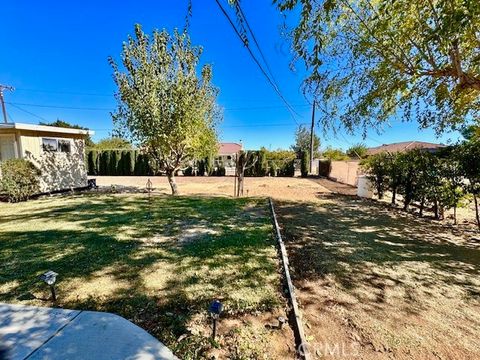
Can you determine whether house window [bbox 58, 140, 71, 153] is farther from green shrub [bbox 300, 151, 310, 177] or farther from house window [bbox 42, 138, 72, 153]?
green shrub [bbox 300, 151, 310, 177]

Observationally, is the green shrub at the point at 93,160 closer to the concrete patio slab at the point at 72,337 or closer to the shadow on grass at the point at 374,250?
the shadow on grass at the point at 374,250

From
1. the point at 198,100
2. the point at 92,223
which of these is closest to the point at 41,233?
the point at 92,223

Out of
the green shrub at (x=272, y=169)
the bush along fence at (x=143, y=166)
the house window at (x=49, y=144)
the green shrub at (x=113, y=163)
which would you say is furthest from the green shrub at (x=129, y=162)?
the green shrub at (x=272, y=169)

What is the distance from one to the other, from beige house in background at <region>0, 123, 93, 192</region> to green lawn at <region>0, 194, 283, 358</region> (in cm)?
426

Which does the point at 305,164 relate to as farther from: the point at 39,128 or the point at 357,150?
the point at 357,150

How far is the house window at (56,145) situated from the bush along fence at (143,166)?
11.8 meters

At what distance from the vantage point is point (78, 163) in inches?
522

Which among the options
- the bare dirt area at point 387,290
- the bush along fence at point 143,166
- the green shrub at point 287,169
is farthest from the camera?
the bush along fence at point 143,166

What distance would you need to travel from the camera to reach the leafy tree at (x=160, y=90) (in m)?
10.5

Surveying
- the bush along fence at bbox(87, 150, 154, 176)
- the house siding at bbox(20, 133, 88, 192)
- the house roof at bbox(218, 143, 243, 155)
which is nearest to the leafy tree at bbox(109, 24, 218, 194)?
the house siding at bbox(20, 133, 88, 192)

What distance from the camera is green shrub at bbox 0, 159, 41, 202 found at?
9461mm

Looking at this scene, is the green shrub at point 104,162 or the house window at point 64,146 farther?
the green shrub at point 104,162

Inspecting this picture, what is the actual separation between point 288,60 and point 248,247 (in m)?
4.72

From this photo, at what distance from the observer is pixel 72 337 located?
2.25m
